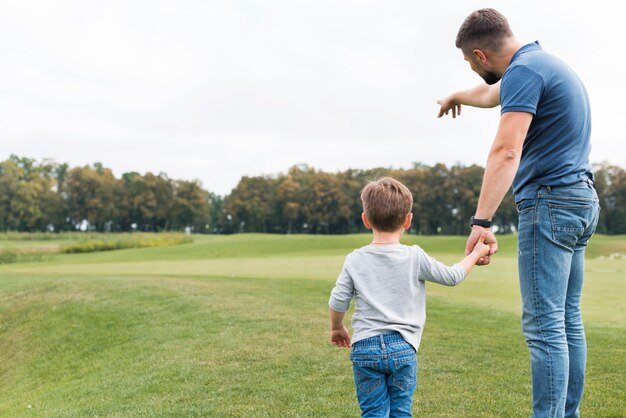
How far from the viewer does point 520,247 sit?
3498 mm

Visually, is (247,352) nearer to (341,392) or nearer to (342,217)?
(341,392)

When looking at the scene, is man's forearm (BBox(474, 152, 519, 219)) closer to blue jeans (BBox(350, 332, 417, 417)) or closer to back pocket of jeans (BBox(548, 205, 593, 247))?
back pocket of jeans (BBox(548, 205, 593, 247))

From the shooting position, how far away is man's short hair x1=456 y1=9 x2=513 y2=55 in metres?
3.61

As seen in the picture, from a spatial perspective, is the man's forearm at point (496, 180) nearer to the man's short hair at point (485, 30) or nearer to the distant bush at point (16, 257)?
the man's short hair at point (485, 30)

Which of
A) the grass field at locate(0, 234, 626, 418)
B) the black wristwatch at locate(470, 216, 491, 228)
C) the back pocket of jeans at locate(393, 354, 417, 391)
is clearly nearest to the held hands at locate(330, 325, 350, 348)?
the back pocket of jeans at locate(393, 354, 417, 391)

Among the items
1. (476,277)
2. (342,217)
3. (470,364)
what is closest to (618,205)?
(342,217)

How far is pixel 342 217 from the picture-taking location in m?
83.1

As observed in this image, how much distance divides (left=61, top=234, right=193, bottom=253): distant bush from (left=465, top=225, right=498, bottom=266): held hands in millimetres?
44855

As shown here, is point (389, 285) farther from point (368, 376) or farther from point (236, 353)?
point (236, 353)

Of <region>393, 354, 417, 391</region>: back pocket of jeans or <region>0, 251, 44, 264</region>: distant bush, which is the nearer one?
<region>393, 354, 417, 391</region>: back pocket of jeans

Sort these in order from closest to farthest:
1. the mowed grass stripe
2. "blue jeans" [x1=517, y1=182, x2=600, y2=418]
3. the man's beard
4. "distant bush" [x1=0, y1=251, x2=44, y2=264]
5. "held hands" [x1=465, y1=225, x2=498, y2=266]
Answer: "blue jeans" [x1=517, y1=182, x2=600, y2=418] → "held hands" [x1=465, y1=225, x2=498, y2=266] → the man's beard → the mowed grass stripe → "distant bush" [x1=0, y1=251, x2=44, y2=264]

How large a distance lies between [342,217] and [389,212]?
7992 centimetres

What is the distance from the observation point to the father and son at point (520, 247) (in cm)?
328

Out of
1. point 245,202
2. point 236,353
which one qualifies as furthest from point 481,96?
point 245,202
